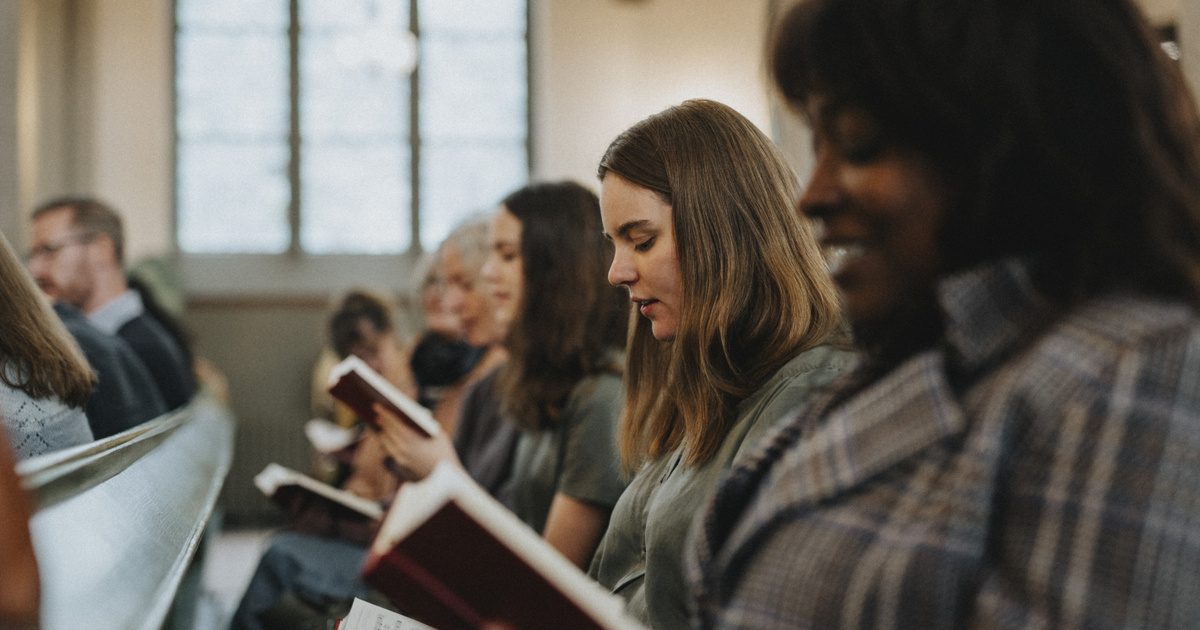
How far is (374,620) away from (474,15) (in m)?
10.1

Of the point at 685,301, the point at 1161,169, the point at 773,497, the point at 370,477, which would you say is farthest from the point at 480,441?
the point at 1161,169

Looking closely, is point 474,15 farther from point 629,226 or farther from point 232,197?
point 629,226

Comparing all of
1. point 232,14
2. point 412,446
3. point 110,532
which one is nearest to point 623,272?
point 110,532

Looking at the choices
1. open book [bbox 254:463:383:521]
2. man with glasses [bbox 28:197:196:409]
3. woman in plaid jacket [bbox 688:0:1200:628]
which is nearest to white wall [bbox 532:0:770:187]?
man with glasses [bbox 28:197:196:409]

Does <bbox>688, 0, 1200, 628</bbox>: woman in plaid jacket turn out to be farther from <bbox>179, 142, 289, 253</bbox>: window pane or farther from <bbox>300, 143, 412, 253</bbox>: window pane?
<bbox>179, 142, 289, 253</bbox>: window pane

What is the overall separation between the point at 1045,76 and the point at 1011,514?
1.21 feet

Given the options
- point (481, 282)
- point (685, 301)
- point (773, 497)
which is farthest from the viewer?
point (481, 282)

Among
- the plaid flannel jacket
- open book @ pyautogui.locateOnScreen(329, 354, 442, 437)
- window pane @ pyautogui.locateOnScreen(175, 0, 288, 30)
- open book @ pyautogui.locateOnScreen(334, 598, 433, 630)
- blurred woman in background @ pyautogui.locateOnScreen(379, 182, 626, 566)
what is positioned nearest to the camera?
the plaid flannel jacket

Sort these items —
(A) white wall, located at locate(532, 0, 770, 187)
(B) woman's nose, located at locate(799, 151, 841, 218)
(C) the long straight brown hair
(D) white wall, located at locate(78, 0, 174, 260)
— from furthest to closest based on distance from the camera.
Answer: (A) white wall, located at locate(532, 0, 770, 187) → (D) white wall, located at locate(78, 0, 174, 260) → (C) the long straight brown hair → (B) woman's nose, located at locate(799, 151, 841, 218)

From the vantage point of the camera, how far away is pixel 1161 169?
1.00 m

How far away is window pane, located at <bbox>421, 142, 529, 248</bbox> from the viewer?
36.6 ft

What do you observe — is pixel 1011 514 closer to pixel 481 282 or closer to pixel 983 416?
pixel 983 416

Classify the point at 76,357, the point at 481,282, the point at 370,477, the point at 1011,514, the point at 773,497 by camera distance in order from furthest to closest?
the point at 370,477 → the point at 481,282 → the point at 76,357 → the point at 773,497 → the point at 1011,514

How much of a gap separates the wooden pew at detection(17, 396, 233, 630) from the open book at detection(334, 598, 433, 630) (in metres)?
0.30
